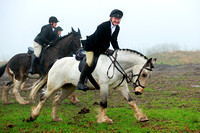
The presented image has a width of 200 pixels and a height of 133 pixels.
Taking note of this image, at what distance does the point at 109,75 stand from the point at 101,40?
3.17ft

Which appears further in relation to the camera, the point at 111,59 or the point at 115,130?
the point at 111,59

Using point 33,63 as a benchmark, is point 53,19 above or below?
above

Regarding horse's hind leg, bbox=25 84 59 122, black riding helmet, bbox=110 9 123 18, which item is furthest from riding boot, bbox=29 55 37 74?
black riding helmet, bbox=110 9 123 18

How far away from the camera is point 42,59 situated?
31.3 ft

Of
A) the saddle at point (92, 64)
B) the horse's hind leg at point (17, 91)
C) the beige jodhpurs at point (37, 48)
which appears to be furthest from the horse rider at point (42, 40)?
the saddle at point (92, 64)

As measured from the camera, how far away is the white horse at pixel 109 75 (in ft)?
18.6

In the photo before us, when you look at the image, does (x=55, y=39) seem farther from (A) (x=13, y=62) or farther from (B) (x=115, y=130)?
(B) (x=115, y=130)

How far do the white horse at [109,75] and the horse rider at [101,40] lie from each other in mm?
228

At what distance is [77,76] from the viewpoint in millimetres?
6332

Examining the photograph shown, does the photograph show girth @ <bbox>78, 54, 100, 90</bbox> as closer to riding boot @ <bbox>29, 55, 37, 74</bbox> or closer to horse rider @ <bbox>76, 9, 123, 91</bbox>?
horse rider @ <bbox>76, 9, 123, 91</bbox>

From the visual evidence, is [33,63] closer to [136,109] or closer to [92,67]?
[92,67]

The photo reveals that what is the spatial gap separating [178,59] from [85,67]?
25042mm

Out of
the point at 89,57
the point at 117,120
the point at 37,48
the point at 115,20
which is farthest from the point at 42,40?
the point at 117,120

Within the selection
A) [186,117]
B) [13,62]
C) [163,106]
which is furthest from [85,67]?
[13,62]
